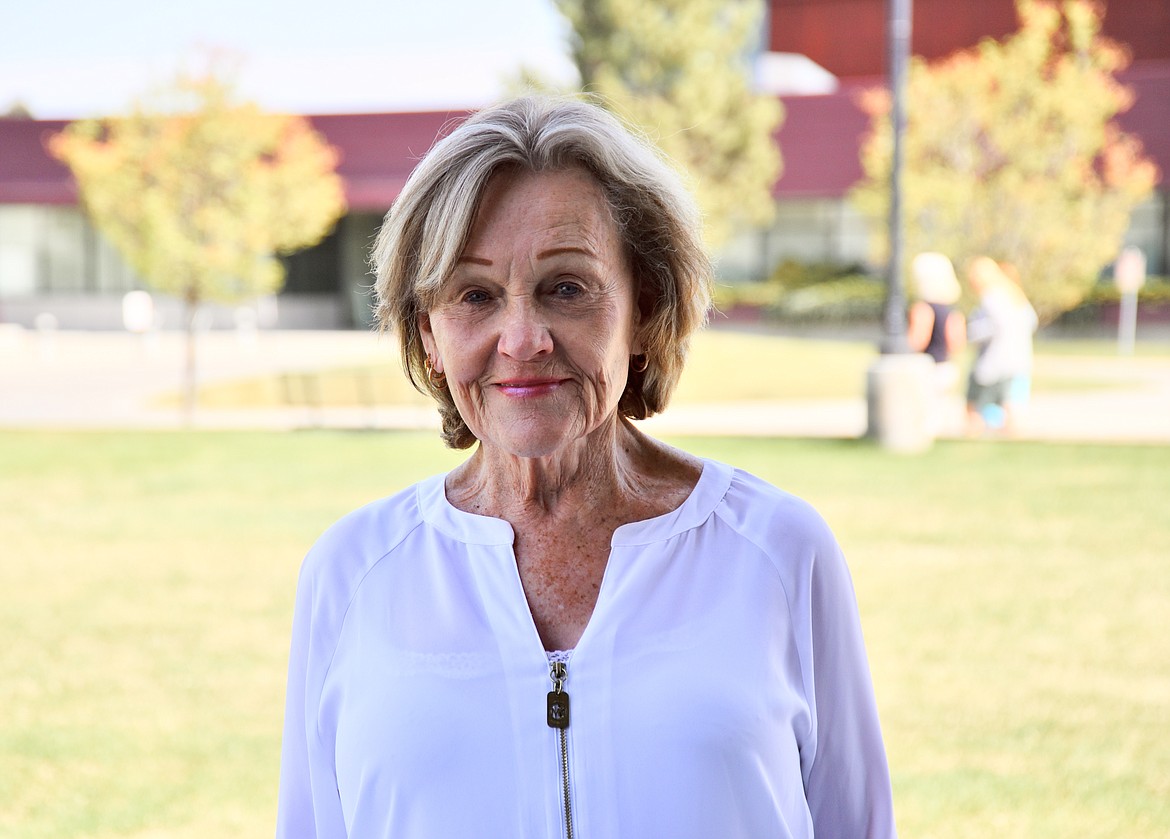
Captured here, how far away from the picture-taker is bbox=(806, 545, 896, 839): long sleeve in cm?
208

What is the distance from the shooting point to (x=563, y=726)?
197 centimetres

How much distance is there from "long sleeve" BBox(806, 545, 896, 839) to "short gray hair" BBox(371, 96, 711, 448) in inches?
17.1

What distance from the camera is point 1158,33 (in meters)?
43.0

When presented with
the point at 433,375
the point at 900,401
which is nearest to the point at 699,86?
the point at 900,401

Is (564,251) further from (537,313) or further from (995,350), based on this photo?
(995,350)

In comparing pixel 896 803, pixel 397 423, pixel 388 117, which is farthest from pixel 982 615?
pixel 388 117

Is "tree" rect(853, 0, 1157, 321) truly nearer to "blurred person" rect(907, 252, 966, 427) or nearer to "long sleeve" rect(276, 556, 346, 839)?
"blurred person" rect(907, 252, 966, 427)

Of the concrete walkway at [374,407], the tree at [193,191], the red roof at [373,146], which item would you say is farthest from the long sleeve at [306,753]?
the red roof at [373,146]

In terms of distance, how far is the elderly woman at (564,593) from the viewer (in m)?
1.97

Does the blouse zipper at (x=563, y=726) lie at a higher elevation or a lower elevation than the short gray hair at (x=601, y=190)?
lower

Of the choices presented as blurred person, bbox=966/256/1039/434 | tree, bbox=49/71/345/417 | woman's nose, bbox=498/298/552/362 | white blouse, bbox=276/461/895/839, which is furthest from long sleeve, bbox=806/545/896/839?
tree, bbox=49/71/345/417

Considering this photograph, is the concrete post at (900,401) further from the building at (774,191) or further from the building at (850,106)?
the building at (850,106)

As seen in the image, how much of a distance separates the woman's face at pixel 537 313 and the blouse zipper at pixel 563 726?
35cm

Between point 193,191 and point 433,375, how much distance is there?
1943cm
